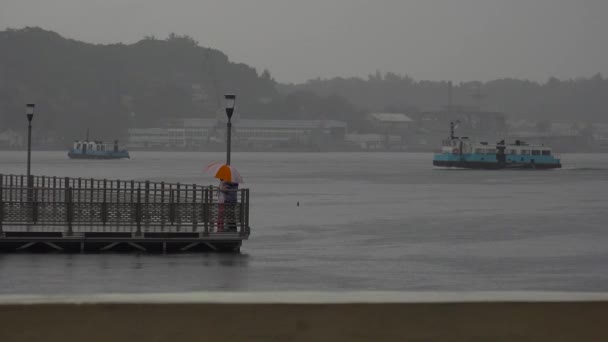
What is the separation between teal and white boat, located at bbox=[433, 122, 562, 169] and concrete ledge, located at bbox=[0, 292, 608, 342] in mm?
163129

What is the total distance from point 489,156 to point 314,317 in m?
168

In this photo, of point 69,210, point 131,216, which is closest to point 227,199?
point 131,216

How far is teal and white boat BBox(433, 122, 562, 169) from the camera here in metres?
168

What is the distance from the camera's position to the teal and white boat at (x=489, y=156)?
168000 millimetres

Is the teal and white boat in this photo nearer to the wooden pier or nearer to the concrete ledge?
the wooden pier

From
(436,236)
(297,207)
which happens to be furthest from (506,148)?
(436,236)

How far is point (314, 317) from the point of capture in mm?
3902

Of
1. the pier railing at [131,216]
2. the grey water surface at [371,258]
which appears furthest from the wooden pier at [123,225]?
the grey water surface at [371,258]

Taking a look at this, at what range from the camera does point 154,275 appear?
2677cm

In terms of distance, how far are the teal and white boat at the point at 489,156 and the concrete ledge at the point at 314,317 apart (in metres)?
163

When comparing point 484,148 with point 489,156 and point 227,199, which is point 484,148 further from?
point 227,199

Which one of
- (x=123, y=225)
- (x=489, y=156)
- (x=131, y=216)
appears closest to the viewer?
(x=131, y=216)

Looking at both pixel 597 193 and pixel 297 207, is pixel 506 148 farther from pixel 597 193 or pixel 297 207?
pixel 297 207

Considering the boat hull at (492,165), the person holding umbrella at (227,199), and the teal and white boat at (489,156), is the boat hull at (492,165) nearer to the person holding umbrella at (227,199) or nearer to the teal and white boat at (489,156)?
the teal and white boat at (489,156)
